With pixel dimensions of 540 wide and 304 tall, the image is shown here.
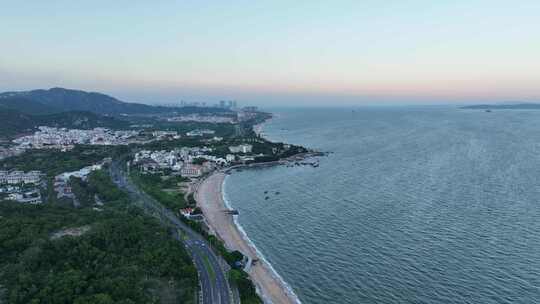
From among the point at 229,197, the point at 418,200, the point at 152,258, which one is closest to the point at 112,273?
the point at 152,258

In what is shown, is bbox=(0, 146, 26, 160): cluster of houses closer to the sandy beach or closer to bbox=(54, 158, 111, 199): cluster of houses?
bbox=(54, 158, 111, 199): cluster of houses

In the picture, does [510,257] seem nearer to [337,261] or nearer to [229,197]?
[337,261]

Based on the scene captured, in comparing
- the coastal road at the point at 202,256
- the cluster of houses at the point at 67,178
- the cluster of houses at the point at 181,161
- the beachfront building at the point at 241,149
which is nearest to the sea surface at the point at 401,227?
the coastal road at the point at 202,256

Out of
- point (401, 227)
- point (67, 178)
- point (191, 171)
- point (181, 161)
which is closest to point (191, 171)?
point (191, 171)

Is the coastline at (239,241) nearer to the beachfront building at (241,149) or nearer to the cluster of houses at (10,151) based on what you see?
the beachfront building at (241,149)

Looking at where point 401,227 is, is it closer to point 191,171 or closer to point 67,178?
point 191,171

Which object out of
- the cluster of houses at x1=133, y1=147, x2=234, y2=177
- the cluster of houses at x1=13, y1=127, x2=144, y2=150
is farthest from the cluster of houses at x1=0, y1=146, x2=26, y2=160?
the cluster of houses at x1=133, y1=147, x2=234, y2=177

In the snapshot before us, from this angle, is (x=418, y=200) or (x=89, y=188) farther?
(x=89, y=188)
